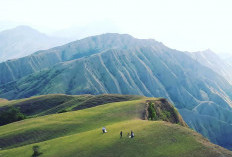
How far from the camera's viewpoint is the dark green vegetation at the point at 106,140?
140 ft

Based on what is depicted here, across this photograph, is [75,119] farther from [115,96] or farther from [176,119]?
[115,96]

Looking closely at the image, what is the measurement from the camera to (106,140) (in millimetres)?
49188

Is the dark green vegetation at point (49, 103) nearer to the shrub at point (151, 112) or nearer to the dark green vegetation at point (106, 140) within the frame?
the shrub at point (151, 112)

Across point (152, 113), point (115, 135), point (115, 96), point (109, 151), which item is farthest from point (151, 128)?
point (115, 96)

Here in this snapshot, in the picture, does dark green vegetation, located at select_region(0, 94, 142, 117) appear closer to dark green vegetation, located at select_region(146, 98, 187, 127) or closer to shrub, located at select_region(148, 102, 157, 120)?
dark green vegetation, located at select_region(146, 98, 187, 127)

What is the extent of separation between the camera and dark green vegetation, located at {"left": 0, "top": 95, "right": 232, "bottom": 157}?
42.7m

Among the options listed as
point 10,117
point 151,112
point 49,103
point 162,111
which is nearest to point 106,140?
point 151,112

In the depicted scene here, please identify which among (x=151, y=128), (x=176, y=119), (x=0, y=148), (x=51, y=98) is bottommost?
(x=51, y=98)

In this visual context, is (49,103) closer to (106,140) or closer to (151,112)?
(151,112)

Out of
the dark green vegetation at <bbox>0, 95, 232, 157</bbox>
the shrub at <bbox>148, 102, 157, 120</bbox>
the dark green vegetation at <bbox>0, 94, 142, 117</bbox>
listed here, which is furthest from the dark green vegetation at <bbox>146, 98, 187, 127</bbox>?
the dark green vegetation at <bbox>0, 94, 142, 117</bbox>

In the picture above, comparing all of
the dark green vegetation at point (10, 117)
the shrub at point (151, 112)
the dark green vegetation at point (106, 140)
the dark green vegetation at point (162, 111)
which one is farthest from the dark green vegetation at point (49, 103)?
the dark green vegetation at point (106, 140)

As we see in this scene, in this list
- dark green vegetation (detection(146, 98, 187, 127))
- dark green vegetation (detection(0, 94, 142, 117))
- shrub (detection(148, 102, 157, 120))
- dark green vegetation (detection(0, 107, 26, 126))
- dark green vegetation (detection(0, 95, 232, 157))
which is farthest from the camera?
dark green vegetation (detection(0, 94, 142, 117))

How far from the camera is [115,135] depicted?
51406 millimetres

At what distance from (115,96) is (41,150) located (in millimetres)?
82031
